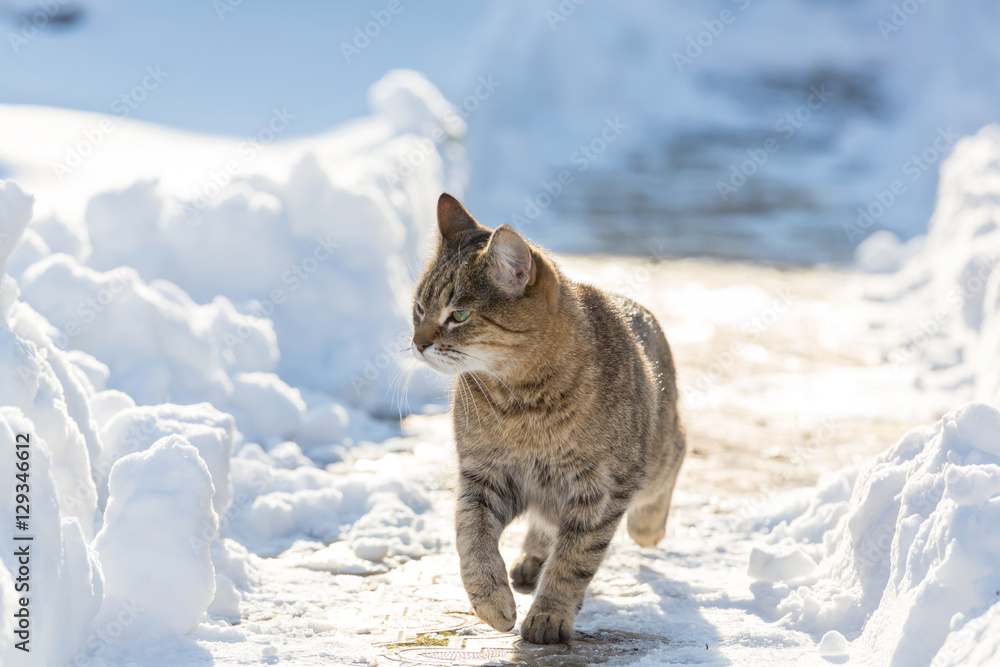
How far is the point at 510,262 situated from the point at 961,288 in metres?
5.75

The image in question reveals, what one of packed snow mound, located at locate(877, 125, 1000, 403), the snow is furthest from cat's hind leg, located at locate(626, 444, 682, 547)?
packed snow mound, located at locate(877, 125, 1000, 403)

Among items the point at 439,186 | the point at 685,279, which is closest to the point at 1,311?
the point at 439,186

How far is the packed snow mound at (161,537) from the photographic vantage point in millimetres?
2828

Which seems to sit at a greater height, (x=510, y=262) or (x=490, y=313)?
Result: (x=510, y=262)

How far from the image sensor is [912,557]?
8.75 feet

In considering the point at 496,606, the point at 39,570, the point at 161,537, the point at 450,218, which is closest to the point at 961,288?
the point at 450,218

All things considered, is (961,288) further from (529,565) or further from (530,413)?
(530,413)

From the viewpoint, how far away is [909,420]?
6102 mm

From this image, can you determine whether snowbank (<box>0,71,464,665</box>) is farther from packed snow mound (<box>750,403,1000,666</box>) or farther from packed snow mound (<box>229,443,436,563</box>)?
packed snow mound (<box>750,403,1000,666</box>)

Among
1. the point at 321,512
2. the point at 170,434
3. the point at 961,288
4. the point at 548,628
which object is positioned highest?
the point at 961,288

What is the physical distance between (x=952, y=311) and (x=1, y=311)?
22.9 feet

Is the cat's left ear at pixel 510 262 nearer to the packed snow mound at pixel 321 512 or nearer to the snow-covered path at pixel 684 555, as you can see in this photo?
the snow-covered path at pixel 684 555

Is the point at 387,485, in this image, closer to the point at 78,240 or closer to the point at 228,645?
the point at 228,645

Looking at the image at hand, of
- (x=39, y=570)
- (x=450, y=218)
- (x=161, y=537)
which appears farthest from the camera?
(x=450, y=218)
